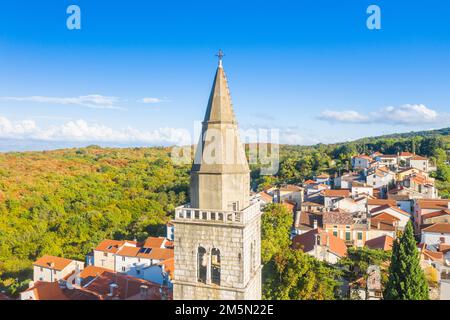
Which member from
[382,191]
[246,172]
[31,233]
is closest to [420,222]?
[382,191]

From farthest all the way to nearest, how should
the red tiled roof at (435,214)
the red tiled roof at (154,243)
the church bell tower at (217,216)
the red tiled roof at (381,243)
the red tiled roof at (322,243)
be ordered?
the red tiled roof at (435,214), the red tiled roof at (154,243), the red tiled roof at (381,243), the red tiled roof at (322,243), the church bell tower at (217,216)

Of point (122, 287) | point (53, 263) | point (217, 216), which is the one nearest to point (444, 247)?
point (122, 287)

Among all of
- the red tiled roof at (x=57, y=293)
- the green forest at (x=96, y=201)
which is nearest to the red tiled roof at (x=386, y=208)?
the green forest at (x=96, y=201)

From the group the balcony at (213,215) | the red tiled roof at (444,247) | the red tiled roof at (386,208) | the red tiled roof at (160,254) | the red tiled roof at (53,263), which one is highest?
the balcony at (213,215)

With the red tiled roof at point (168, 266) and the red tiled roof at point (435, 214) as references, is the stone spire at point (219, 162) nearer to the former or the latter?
the red tiled roof at point (168, 266)

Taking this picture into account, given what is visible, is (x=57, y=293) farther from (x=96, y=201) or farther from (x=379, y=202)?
(x=379, y=202)
